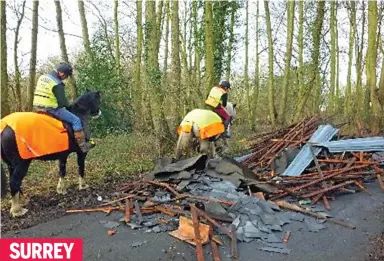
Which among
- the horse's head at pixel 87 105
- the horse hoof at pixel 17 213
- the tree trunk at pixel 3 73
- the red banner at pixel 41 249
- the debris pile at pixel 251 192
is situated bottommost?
the red banner at pixel 41 249

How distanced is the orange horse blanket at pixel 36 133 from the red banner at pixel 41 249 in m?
1.71

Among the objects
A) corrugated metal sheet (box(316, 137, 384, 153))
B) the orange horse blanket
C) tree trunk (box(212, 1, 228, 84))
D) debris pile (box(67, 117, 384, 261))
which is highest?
tree trunk (box(212, 1, 228, 84))

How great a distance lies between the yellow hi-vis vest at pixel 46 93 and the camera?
787cm

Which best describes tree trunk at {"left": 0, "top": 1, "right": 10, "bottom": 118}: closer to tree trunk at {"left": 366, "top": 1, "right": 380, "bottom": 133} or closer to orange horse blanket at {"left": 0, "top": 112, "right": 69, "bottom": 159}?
orange horse blanket at {"left": 0, "top": 112, "right": 69, "bottom": 159}

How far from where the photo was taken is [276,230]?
6.17 metres

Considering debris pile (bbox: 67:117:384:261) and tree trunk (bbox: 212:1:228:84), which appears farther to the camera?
tree trunk (bbox: 212:1:228:84)

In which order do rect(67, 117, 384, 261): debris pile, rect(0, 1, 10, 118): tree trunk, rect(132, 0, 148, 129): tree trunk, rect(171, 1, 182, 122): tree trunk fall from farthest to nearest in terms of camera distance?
rect(132, 0, 148, 129): tree trunk, rect(0, 1, 10, 118): tree trunk, rect(171, 1, 182, 122): tree trunk, rect(67, 117, 384, 261): debris pile

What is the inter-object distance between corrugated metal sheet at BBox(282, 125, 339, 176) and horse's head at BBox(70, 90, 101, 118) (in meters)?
3.88

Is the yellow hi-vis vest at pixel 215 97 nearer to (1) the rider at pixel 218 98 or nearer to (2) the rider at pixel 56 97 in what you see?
(1) the rider at pixel 218 98

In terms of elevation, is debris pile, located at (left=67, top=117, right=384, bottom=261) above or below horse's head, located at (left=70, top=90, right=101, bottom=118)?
below

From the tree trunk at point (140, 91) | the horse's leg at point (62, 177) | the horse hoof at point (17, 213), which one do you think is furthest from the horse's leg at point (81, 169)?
the tree trunk at point (140, 91)

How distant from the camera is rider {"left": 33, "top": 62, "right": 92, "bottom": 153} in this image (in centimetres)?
788

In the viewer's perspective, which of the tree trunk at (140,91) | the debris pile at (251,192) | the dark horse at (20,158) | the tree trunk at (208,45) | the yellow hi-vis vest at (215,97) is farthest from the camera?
the tree trunk at (140,91)

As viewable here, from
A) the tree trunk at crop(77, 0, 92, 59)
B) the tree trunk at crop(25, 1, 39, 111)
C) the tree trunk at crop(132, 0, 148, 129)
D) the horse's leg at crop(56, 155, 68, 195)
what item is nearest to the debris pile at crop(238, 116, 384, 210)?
the horse's leg at crop(56, 155, 68, 195)
